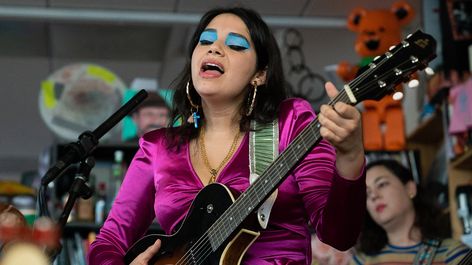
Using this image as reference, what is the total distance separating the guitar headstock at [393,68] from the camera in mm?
1367

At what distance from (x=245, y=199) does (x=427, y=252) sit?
154 cm

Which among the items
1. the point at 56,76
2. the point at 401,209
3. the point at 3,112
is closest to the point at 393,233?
the point at 401,209

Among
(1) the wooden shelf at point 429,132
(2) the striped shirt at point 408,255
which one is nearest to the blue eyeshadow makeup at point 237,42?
(2) the striped shirt at point 408,255

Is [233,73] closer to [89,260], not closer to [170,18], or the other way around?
[89,260]

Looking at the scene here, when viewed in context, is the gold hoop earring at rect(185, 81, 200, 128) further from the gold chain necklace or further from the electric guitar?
the electric guitar

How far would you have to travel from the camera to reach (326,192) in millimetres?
1545

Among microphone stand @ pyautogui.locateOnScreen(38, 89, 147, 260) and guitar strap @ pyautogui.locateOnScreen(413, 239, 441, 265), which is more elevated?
microphone stand @ pyautogui.locateOnScreen(38, 89, 147, 260)

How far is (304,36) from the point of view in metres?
4.84

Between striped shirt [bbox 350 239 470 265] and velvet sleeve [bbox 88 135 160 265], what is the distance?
1.34m

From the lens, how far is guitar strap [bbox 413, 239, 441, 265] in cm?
285

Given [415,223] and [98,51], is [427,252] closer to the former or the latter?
[415,223]

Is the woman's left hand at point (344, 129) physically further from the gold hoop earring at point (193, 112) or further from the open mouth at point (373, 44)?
the open mouth at point (373, 44)

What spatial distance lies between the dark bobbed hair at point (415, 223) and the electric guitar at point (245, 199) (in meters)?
1.61

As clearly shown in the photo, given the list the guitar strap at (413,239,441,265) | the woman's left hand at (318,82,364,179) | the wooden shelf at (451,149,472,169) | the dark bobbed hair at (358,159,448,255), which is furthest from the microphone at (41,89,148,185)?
the wooden shelf at (451,149,472,169)
